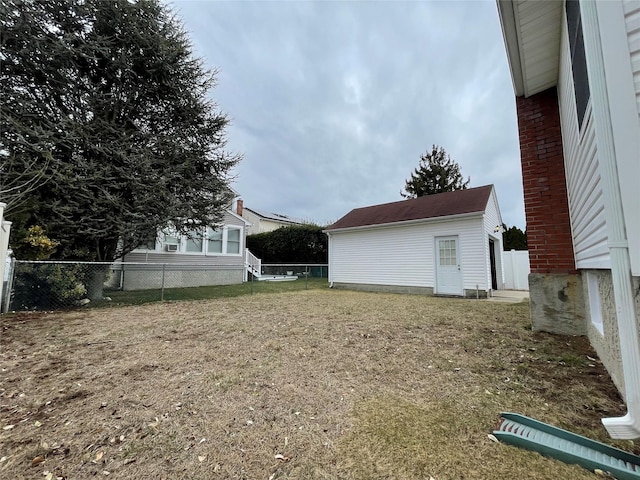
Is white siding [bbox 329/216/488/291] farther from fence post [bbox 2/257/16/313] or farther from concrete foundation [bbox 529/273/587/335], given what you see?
fence post [bbox 2/257/16/313]

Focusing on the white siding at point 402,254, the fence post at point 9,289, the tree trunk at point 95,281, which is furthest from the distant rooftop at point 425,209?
the fence post at point 9,289

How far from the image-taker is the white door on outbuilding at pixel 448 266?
951 centimetres

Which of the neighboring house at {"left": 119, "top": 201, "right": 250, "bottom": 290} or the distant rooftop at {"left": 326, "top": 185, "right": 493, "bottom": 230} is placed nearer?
the distant rooftop at {"left": 326, "top": 185, "right": 493, "bottom": 230}

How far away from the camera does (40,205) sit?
6.57 meters

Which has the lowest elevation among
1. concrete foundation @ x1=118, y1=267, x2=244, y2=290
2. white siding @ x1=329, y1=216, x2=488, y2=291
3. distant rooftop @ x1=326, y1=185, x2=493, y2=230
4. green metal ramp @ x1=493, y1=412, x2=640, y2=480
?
green metal ramp @ x1=493, y1=412, x2=640, y2=480

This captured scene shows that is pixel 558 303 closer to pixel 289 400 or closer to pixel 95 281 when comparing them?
pixel 289 400

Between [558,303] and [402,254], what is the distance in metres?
6.73

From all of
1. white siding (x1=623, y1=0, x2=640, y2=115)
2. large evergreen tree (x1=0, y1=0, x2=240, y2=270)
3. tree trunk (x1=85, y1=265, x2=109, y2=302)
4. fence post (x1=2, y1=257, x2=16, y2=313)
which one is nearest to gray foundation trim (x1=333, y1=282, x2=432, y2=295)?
large evergreen tree (x1=0, y1=0, x2=240, y2=270)

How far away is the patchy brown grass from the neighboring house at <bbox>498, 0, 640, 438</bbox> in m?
0.57

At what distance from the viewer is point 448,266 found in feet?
32.0

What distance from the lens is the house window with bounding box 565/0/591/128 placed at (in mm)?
2357

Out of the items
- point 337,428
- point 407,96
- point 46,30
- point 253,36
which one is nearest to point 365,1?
point 253,36

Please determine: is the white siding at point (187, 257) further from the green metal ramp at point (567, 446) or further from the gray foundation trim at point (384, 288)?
the green metal ramp at point (567, 446)

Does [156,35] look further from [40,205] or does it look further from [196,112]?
[40,205]
